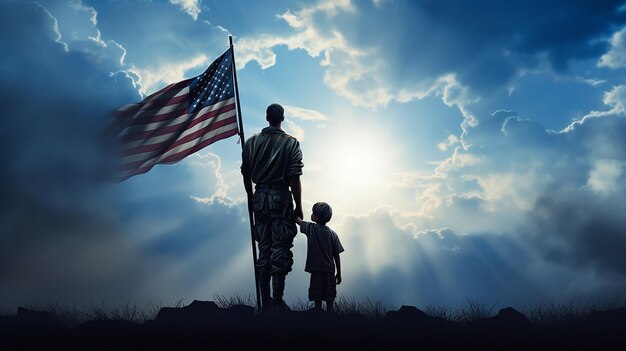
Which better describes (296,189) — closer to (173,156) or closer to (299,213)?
(299,213)

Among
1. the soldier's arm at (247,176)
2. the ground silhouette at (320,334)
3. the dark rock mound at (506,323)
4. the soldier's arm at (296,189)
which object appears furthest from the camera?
the soldier's arm at (247,176)

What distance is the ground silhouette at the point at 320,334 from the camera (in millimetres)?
6094

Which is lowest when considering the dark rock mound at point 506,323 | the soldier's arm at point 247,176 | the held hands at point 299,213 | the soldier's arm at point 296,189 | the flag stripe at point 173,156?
the dark rock mound at point 506,323

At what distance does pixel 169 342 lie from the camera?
617 centimetres

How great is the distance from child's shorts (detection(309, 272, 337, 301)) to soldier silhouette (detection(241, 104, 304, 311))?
448 millimetres

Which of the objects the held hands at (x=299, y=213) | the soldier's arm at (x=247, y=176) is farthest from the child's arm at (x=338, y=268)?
the soldier's arm at (x=247, y=176)

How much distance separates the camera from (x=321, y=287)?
8930mm

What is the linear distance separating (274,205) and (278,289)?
1.17 m

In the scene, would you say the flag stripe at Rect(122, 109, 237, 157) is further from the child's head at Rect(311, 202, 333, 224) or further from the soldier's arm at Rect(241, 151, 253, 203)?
the child's head at Rect(311, 202, 333, 224)

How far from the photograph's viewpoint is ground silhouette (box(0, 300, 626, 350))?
6.09 m

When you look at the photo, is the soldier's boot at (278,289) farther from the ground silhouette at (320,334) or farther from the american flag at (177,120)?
the american flag at (177,120)

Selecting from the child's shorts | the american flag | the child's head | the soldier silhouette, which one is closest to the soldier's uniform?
the soldier silhouette

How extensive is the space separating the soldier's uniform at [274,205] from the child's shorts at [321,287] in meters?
0.47

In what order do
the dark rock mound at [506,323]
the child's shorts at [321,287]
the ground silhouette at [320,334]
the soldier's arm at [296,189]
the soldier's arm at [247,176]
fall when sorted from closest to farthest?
the ground silhouette at [320,334], the dark rock mound at [506,323], the soldier's arm at [296,189], the child's shorts at [321,287], the soldier's arm at [247,176]
